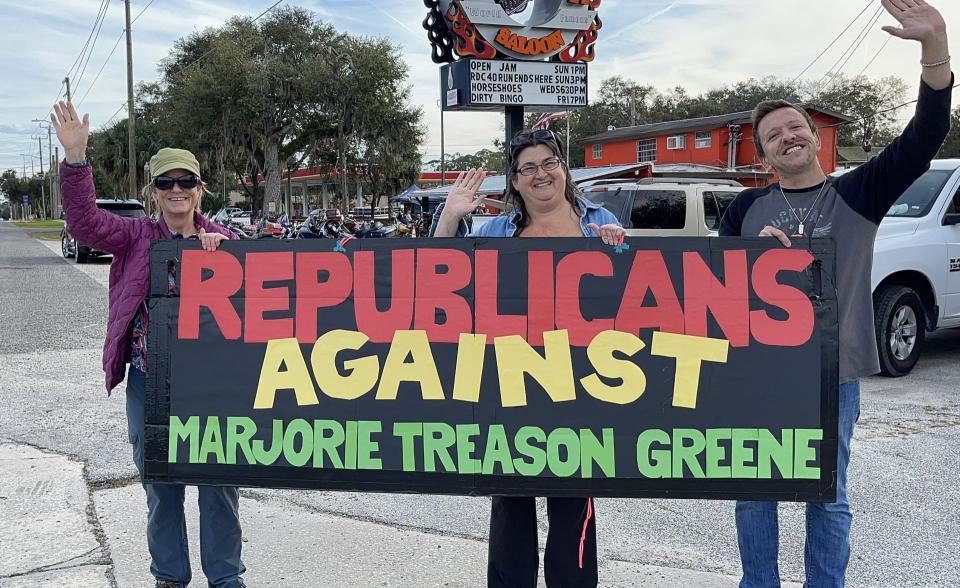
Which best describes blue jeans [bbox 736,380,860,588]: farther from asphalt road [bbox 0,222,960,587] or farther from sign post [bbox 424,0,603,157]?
sign post [bbox 424,0,603,157]

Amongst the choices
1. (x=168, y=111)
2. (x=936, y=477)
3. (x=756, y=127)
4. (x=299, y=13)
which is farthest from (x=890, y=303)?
(x=168, y=111)

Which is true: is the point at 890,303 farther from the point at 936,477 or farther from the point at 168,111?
the point at 168,111

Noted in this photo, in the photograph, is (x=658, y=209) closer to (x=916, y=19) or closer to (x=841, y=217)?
(x=841, y=217)

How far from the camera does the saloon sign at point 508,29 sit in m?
12.1

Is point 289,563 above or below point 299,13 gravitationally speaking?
below

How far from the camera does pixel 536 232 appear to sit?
3084 millimetres

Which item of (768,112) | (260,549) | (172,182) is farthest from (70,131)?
(768,112)

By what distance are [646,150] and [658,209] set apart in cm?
3914

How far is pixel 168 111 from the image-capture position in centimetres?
4422

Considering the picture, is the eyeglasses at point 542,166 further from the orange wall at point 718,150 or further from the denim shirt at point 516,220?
the orange wall at point 718,150

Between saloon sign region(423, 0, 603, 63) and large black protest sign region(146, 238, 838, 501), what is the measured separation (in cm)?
975

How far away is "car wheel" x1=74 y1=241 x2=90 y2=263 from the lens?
20.7 meters

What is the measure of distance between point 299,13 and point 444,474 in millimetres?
42991

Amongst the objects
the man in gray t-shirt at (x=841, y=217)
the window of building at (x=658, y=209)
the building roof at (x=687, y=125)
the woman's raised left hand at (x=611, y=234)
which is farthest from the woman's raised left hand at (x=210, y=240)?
the building roof at (x=687, y=125)
